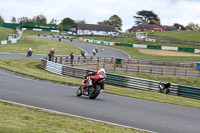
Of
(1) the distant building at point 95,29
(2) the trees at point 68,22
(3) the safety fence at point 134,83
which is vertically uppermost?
(2) the trees at point 68,22

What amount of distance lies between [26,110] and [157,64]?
40.8 meters

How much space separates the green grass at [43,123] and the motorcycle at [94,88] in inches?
147

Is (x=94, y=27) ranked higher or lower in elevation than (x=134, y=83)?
higher

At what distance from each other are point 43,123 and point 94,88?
6.06 metres

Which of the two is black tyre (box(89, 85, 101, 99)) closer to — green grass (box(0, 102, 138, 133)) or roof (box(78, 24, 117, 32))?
green grass (box(0, 102, 138, 133))

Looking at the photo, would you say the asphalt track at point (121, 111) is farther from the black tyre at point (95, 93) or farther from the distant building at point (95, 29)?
the distant building at point (95, 29)

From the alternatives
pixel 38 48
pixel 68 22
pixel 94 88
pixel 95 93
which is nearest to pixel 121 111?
pixel 95 93

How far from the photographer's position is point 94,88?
14.8 metres

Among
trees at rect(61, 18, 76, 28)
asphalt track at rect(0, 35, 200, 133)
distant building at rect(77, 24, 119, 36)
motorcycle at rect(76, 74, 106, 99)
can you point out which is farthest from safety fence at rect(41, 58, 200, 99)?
trees at rect(61, 18, 76, 28)

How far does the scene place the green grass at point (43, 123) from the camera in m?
7.85

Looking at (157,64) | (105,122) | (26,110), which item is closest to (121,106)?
(105,122)

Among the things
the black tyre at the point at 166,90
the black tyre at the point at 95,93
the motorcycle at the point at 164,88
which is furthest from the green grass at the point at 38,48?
the black tyre at the point at 95,93

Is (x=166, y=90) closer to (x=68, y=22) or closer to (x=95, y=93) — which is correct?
(x=95, y=93)

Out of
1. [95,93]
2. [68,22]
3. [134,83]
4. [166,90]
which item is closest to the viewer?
[95,93]
